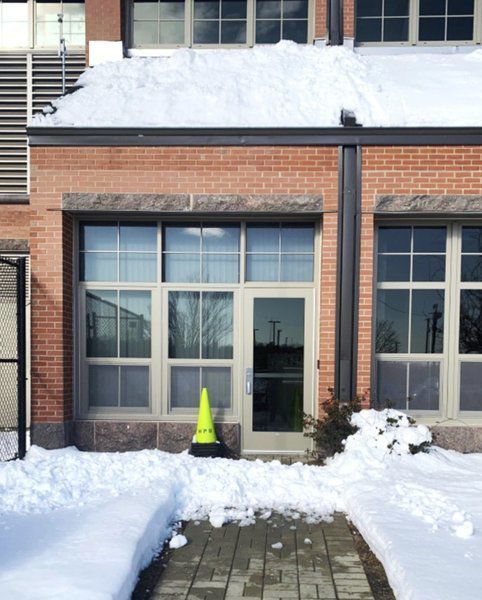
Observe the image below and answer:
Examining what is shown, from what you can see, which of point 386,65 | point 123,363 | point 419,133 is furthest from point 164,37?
point 123,363

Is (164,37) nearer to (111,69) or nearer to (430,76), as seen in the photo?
(111,69)

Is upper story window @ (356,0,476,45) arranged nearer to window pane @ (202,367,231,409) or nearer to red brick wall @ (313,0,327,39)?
red brick wall @ (313,0,327,39)

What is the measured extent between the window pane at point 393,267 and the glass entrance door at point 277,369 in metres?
1.07

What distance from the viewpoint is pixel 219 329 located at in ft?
25.0

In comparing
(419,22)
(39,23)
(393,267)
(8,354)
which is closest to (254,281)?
(393,267)

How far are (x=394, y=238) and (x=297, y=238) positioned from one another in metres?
1.38

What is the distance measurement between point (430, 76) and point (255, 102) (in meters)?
3.04

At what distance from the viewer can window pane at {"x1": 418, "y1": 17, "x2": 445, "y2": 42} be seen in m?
9.86

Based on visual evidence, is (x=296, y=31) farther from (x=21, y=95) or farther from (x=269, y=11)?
(x=21, y=95)

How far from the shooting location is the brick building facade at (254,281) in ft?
23.2

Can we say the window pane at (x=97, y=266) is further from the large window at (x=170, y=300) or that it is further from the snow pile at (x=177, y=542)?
the snow pile at (x=177, y=542)

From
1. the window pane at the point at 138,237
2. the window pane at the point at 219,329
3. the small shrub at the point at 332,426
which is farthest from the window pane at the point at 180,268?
the small shrub at the point at 332,426

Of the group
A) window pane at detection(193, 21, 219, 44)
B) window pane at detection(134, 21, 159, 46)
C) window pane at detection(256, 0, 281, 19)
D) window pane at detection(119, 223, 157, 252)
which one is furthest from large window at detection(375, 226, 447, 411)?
window pane at detection(134, 21, 159, 46)

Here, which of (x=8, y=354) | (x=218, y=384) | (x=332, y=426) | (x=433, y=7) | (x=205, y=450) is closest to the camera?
(x=332, y=426)
